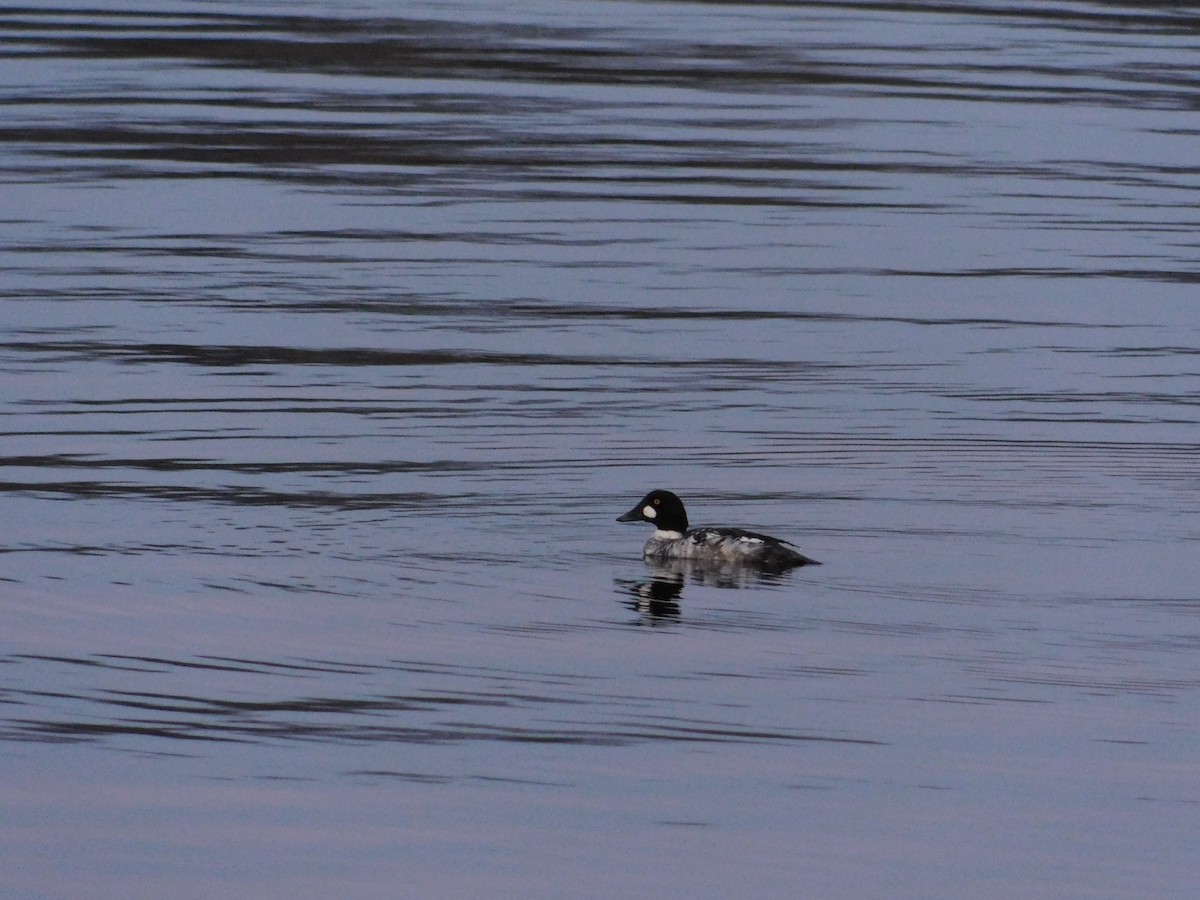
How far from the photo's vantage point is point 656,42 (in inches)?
1283

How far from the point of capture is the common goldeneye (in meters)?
11.4

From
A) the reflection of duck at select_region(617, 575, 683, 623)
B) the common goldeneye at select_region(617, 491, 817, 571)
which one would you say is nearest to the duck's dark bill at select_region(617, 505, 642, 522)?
the common goldeneye at select_region(617, 491, 817, 571)

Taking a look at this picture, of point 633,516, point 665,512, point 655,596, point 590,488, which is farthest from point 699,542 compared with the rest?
point 590,488

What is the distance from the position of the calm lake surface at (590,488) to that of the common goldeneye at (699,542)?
6.4 inches

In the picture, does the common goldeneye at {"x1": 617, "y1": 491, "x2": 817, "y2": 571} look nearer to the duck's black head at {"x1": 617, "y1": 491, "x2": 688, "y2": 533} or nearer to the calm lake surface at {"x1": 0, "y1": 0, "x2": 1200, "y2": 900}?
the duck's black head at {"x1": 617, "y1": 491, "x2": 688, "y2": 533}

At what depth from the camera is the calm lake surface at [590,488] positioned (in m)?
8.14

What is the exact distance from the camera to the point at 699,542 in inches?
463

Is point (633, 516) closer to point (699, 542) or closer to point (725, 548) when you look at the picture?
point (699, 542)

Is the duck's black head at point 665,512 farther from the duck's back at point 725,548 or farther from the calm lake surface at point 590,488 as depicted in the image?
the calm lake surface at point 590,488

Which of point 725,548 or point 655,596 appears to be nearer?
point 655,596

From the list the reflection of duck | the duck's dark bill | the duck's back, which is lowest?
the reflection of duck

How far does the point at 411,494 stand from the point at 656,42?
20713 mm

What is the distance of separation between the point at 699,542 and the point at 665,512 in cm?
30

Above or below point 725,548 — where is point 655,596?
below
